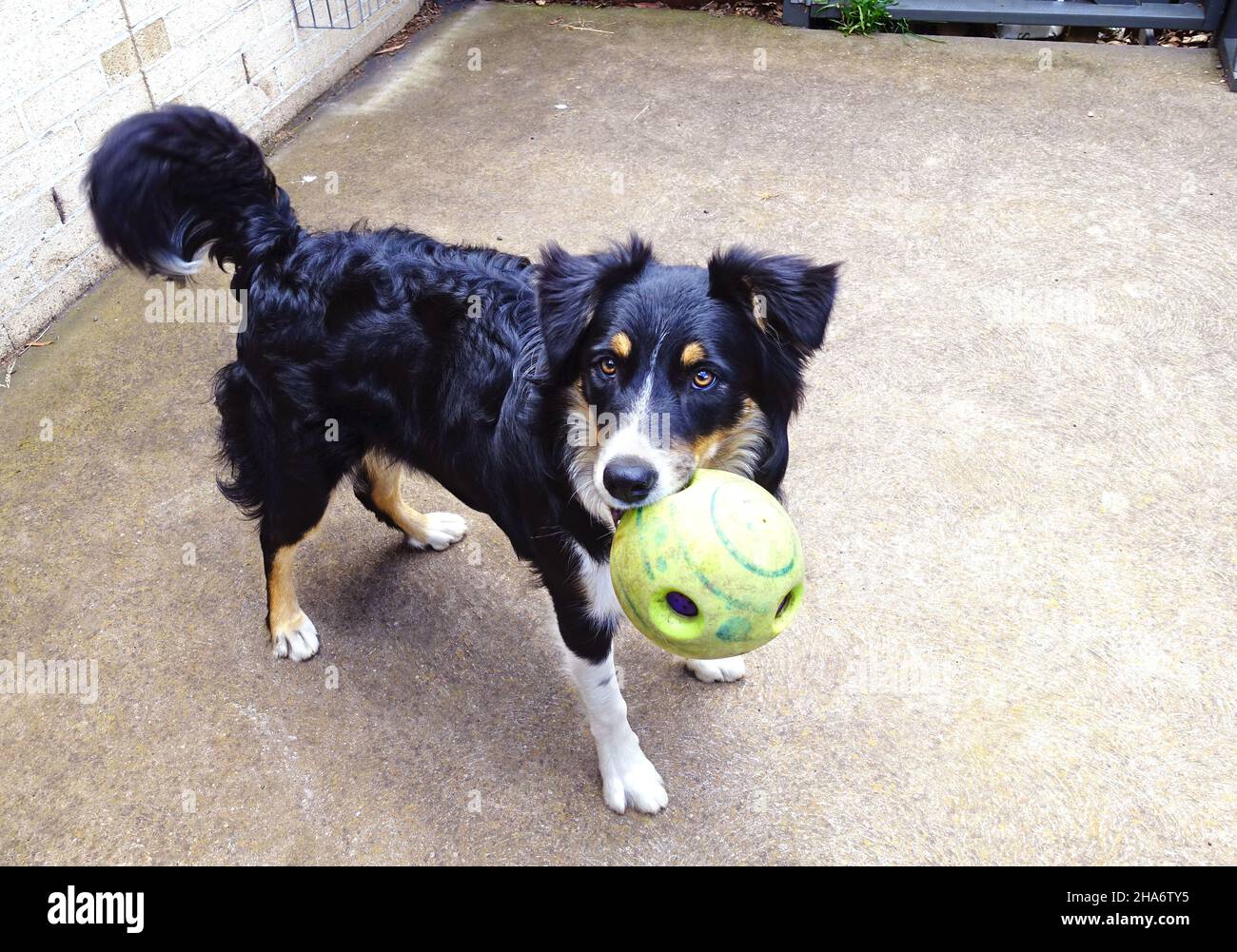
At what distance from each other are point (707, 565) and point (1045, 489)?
6.28 ft

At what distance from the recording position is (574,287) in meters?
2.18

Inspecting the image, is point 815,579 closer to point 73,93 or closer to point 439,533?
point 439,533

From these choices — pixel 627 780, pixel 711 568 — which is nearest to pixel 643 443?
pixel 711 568

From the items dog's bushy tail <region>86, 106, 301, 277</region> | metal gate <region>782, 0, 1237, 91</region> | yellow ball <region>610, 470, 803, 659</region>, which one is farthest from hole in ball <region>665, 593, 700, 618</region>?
metal gate <region>782, 0, 1237, 91</region>

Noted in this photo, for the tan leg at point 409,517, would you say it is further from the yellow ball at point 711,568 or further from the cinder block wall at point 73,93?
the cinder block wall at point 73,93

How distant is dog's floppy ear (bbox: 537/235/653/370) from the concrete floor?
116 centimetres

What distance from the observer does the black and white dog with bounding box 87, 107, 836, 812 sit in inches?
83.5

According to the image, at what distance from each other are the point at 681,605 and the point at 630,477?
0.27m

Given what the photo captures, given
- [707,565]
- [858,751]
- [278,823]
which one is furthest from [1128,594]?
[278,823]

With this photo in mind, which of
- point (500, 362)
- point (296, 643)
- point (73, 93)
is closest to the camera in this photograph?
point (500, 362)

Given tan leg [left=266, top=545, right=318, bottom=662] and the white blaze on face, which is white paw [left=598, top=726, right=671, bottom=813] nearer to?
the white blaze on face

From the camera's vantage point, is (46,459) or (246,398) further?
(46,459)

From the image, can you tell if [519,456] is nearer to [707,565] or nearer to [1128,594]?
[707,565]

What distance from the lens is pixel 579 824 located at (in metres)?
2.56
